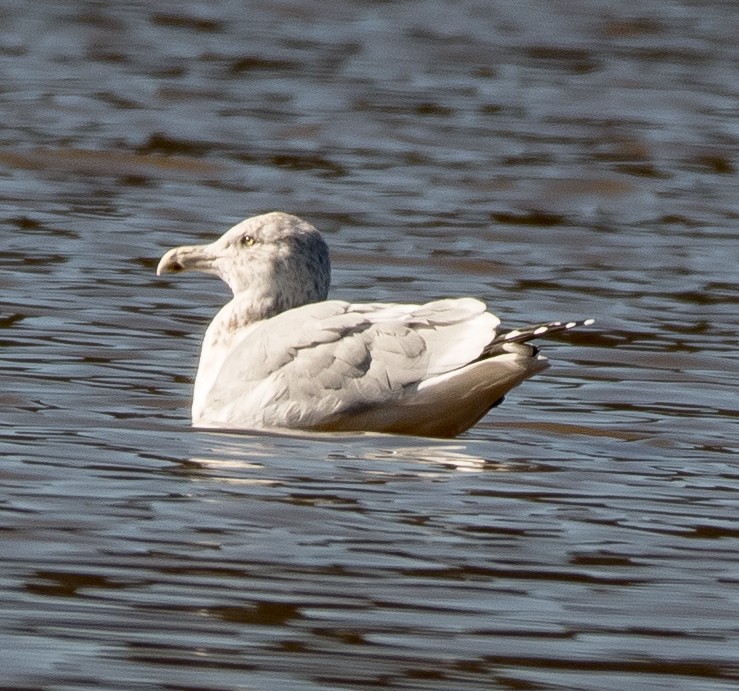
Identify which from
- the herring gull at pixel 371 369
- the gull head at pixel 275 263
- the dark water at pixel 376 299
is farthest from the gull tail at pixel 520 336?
the gull head at pixel 275 263

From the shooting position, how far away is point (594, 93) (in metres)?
17.4

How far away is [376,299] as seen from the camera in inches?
424

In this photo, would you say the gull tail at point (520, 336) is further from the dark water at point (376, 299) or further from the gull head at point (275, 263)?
the gull head at point (275, 263)

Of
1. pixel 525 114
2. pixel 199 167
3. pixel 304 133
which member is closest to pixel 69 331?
pixel 199 167

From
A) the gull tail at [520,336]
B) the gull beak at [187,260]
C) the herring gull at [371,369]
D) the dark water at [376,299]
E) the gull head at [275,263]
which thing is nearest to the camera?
the dark water at [376,299]

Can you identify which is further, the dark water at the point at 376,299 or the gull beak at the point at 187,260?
the gull beak at the point at 187,260

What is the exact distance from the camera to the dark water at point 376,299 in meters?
5.26

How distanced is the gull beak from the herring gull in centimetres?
55

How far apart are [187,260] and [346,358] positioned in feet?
4.20

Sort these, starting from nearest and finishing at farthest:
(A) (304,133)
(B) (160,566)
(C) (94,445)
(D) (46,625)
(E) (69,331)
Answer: (D) (46,625), (B) (160,566), (C) (94,445), (E) (69,331), (A) (304,133)

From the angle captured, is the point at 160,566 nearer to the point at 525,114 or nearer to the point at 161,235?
the point at 161,235

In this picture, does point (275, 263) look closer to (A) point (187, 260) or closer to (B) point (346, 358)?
(A) point (187, 260)

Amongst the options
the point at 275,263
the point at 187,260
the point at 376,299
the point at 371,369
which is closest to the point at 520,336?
the point at 371,369

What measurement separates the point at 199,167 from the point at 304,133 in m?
1.29
